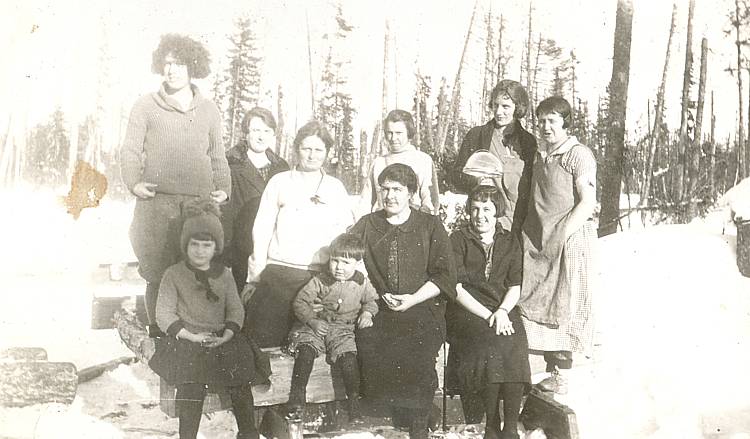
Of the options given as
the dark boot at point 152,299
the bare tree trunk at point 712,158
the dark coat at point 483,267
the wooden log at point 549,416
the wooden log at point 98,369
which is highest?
the bare tree trunk at point 712,158

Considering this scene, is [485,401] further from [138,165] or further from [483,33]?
[483,33]

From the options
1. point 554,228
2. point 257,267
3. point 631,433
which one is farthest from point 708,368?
point 257,267

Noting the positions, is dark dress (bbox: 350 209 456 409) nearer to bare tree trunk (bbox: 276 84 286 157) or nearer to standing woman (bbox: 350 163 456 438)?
standing woman (bbox: 350 163 456 438)

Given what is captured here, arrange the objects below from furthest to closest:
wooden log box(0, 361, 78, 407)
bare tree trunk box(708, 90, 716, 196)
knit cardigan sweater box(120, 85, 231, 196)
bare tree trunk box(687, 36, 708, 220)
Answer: bare tree trunk box(708, 90, 716, 196)
bare tree trunk box(687, 36, 708, 220)
knit cardigan sweater box(120, 85, 231, 196)
wooden log box(0, 361, 78, 407)

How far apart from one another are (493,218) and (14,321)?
8.47 feet

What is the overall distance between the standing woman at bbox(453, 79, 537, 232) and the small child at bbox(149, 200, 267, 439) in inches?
51.7

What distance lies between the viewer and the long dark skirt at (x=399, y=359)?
99.9 inches

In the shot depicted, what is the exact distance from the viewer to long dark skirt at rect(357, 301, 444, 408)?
254 centimetres

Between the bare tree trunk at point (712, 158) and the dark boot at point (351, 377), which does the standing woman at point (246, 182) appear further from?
the bare tree trunk at point (712, 158)

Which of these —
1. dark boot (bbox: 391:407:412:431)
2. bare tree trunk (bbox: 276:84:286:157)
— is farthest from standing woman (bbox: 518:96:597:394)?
bare tree trunk (bbox: 276:84:286:157)

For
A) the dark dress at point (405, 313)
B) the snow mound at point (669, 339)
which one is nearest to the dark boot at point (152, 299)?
the dark dress at point (405, 313)

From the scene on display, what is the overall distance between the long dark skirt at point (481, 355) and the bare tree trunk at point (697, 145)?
2677 mm

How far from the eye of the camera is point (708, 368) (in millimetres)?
3402

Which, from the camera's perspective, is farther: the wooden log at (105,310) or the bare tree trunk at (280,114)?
the bare tree trunk at (280,114)
